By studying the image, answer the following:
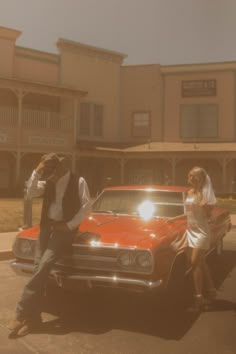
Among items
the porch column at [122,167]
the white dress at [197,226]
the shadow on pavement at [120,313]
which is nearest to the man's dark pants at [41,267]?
the shadow on pavement at [120,313]

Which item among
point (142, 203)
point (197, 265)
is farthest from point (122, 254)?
point (142, 203)

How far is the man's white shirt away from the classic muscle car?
1.28 feet

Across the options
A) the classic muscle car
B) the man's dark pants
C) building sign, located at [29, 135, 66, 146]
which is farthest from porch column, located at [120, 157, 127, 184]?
the man's dark pants

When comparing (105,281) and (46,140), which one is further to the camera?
(46,140)

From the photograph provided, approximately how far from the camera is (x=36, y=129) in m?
22.6

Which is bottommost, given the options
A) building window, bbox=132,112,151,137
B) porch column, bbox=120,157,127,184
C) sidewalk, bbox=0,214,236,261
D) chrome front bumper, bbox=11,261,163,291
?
sidewalk, bbox=0,214,236,261

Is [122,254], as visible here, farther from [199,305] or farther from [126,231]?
[199,305]

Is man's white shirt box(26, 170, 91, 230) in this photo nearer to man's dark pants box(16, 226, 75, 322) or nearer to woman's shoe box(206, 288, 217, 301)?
man's dark pants box(16, 226, 75, 322)

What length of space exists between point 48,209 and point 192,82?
25388 mm

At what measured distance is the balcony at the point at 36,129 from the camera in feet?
71.3

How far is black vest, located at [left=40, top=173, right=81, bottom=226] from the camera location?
14.5 ft

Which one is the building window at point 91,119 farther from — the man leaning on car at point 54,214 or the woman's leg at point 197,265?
the man leaning on car at point 54,214

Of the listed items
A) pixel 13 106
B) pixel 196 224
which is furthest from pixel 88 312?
pixel 13 106

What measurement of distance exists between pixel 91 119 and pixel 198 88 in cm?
775
